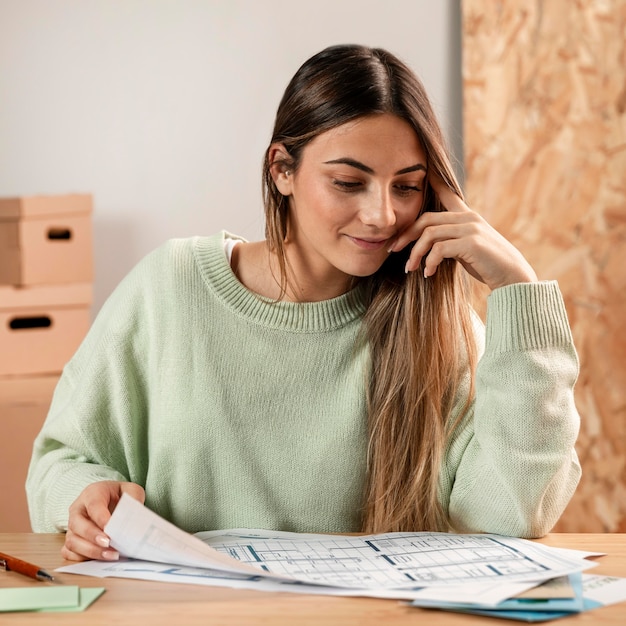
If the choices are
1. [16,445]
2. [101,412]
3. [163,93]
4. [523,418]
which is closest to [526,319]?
[523,418]

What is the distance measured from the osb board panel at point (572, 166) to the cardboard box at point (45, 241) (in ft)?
3.63

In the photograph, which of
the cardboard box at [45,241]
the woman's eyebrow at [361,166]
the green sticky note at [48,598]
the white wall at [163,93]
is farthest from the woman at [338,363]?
the white wall at [163,93]

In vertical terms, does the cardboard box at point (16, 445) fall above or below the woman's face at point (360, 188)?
below

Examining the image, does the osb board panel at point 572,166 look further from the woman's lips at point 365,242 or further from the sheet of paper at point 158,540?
the sheet of paper at point 158,540

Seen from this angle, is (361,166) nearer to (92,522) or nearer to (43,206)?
(92,522)

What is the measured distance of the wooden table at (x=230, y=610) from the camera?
2.87 feet

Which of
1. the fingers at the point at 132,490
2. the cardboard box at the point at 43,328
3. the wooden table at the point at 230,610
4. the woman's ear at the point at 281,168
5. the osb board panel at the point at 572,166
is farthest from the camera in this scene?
the osb board panel at the point at 572,166

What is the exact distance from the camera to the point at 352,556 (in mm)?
1070

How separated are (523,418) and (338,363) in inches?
12.8

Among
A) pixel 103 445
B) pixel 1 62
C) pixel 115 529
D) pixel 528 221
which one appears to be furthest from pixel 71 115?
pixel 115 529

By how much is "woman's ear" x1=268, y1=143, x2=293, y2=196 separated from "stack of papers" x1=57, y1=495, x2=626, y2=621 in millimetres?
557

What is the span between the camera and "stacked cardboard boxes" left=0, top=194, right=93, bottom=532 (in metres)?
2.34

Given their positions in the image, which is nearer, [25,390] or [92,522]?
[92,522]

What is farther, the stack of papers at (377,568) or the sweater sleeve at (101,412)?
the sweater sleeve at (101,412)
